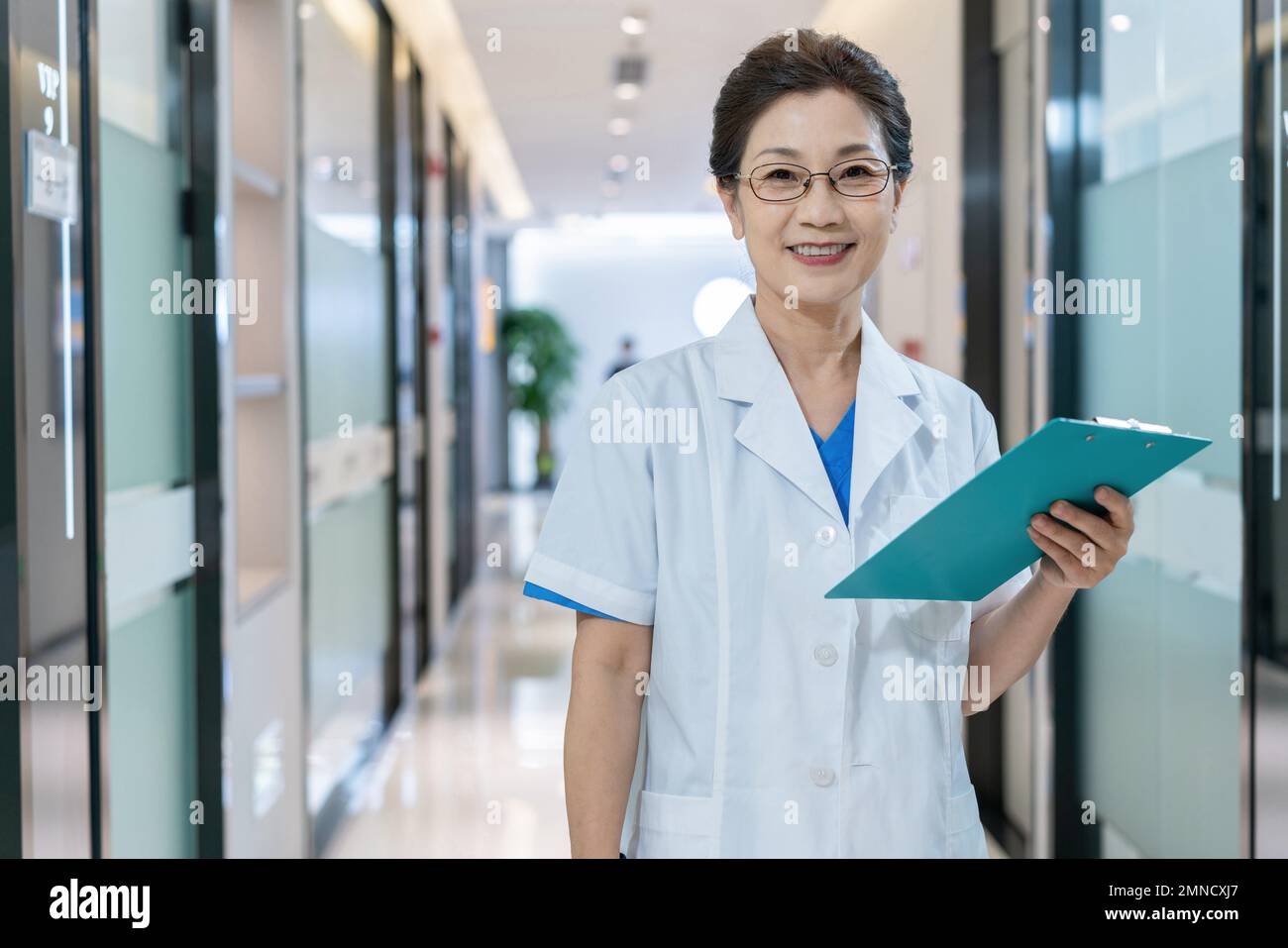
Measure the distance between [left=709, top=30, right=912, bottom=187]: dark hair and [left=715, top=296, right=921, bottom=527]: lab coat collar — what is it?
0.62 ft

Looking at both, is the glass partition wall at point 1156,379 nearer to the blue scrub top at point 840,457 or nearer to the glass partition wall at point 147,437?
the blue scrub top at point 840,457

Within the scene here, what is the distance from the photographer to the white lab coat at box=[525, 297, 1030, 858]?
4.21ft

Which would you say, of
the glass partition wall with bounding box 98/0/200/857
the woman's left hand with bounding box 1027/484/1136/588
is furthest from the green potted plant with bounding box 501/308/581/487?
the woman's left hand with bounding box 1027/484/1136/588

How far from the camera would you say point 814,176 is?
1.27 metres

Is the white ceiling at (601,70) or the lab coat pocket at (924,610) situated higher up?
the white ceiling at (601,70)

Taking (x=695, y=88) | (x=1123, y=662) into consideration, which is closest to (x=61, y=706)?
(x=1123, y=662)

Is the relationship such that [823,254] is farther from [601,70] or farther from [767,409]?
[601,70]

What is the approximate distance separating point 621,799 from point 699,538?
29 centimetres

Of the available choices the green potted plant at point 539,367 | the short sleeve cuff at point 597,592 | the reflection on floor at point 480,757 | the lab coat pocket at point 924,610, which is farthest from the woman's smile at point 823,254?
the green potted plant at point 539,367

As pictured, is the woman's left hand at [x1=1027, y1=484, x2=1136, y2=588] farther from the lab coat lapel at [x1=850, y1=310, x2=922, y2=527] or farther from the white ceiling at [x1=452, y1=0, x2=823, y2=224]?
the white ceiling at [x1=452, y1=0, x2=823, y2=224]

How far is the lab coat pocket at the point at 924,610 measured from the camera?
4.30 ft

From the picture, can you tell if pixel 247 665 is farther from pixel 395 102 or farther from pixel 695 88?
pixel 695 88

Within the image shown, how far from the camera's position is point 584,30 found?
5.38 meters

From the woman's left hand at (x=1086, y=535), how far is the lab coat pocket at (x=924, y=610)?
0.47 feet
